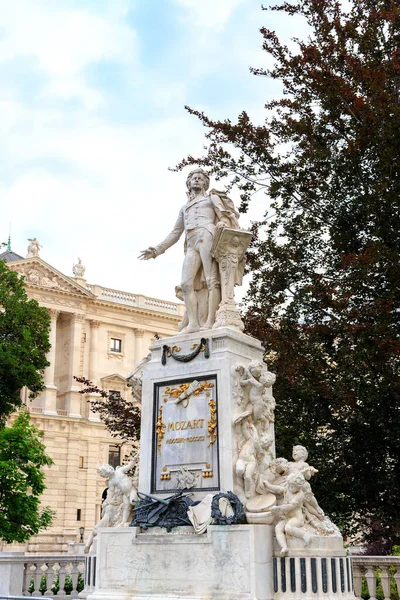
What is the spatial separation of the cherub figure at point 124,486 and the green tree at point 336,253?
480cm

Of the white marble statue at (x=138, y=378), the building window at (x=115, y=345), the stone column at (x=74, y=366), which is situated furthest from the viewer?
the building window at (x=115, y=345)

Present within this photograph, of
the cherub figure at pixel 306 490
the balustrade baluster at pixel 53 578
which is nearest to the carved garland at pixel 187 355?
the cherub figure at pixel 306 490

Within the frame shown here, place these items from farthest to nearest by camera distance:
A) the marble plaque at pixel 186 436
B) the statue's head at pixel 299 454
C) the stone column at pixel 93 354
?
the stone column at pixel 93 354 < the statue's head at pixel 299 454 < the marble plaque at pixel 186 436

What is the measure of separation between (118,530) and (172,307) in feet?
167

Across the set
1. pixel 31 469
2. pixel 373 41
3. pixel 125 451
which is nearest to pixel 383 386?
pixel 373 41

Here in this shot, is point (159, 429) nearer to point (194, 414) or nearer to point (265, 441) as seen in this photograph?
point (194, 414)

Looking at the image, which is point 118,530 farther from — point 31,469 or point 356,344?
point 31,469

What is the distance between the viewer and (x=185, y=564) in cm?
885

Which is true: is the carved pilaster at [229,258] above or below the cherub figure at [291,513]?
above

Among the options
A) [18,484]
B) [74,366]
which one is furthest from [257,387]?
[74,366]

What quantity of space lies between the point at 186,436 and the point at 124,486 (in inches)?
45.9

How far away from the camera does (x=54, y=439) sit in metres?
51.9

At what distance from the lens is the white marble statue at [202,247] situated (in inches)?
422

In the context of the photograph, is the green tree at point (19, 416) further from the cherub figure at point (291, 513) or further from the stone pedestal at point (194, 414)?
the cherub figure at point (291, 513)
